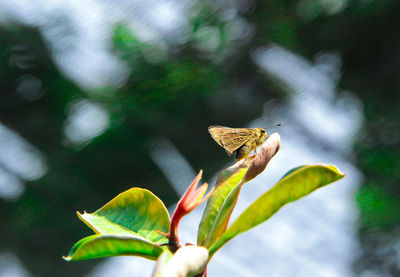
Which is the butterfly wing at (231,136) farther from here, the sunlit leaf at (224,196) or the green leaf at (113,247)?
the green leaf at (113,247)

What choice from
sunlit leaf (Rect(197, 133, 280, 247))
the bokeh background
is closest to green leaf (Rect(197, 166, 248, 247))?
sunlit leaf (Rect(197, 133, 280, 247))

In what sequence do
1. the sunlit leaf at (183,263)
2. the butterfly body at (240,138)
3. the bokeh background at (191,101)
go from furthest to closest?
1. the bokeh background at (191,101)
2. the butterfly body at (240,138)
3. the sunlit leaf at (183,263)

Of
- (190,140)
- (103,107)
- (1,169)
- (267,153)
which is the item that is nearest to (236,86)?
(190,140)

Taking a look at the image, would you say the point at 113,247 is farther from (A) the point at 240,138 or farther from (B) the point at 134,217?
(A) the point at 240,138

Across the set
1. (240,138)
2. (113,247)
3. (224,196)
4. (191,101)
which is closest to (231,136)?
(240,138)

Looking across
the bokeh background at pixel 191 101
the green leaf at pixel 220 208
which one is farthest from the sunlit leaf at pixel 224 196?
the bokeh background at pixel 191 101

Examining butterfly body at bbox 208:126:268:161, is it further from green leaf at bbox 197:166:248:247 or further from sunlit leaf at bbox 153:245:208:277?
sunlit leaf at bbox 153:245:208:277
